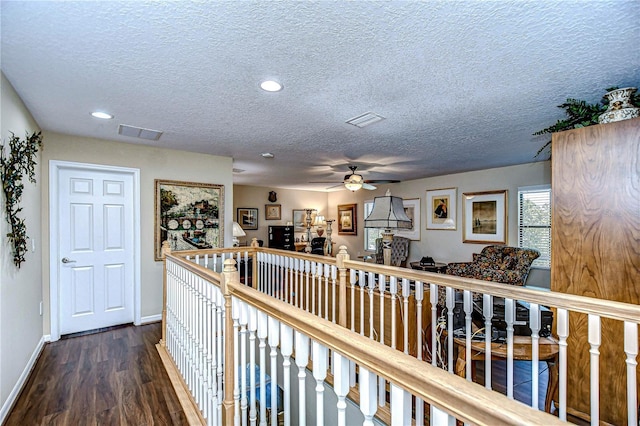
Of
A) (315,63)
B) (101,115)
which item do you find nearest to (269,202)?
(101,115)

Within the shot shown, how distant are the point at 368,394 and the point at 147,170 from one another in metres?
4.21

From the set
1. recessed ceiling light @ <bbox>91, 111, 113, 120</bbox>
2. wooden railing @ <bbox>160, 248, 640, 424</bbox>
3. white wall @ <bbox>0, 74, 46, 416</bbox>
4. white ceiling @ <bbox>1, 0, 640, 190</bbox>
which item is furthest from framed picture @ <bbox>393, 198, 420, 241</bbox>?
white wall @ <bbox>0, 74, 46, 416</bbox>

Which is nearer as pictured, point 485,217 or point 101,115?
point 101,115

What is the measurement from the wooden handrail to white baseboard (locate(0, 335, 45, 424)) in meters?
2.56

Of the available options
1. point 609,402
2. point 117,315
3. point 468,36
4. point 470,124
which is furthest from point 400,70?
point 117,315

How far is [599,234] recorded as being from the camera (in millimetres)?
2068

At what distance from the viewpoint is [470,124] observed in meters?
3.20

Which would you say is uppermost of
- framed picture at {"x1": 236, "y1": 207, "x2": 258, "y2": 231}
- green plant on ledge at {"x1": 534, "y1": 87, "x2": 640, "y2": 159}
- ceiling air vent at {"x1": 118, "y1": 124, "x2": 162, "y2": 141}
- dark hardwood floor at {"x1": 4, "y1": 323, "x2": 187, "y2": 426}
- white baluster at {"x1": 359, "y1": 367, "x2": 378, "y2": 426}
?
ceiling air vent at {"x1": 118, "y1": 124, "x2": 162, "y2": 141}

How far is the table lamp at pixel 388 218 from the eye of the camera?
277 cm

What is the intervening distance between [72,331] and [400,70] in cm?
455

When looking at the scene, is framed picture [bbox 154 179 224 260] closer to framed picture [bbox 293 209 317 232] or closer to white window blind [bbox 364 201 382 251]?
framed picture [bbox 293 209 317 232]

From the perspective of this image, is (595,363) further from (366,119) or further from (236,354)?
(366,119)

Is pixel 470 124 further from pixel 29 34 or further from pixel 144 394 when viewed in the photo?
pixel 144 394

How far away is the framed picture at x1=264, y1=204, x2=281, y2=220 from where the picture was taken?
863 centimetres
